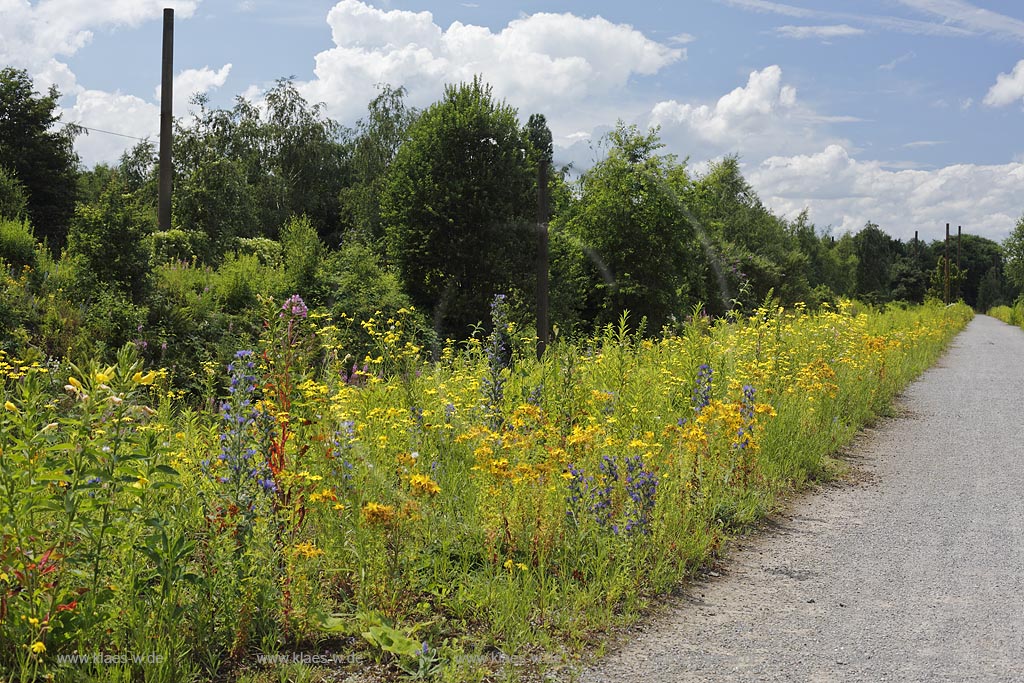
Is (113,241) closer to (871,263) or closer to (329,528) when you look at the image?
(329,528)

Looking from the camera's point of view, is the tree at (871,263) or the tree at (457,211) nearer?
the tree at (457,211)

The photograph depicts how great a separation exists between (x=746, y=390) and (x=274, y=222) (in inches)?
1316

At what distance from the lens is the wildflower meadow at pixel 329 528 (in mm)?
3027

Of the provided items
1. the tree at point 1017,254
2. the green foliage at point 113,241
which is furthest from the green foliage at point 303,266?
the tree at point 1017,254

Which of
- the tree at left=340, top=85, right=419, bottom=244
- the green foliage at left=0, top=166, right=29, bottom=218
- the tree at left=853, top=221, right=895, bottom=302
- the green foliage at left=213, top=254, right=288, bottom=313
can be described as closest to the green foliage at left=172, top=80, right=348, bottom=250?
the tree at left=340, top=85, right=419, bottom=244

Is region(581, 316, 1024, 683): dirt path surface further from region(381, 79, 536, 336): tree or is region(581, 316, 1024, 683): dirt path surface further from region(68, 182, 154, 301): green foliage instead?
region(68, 182, 154, 301): green foliage

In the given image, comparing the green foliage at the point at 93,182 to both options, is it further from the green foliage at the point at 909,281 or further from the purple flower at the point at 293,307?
the green foliage at the point at 909,281

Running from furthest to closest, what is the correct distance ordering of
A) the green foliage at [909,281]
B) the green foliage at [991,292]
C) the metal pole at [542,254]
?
the green foliage at [909,281]
the green foliage at [991,292]
the metal pole at [542,254]

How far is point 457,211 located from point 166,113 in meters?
9.06

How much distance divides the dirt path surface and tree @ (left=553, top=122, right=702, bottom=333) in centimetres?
1117

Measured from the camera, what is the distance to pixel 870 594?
13.7 ft

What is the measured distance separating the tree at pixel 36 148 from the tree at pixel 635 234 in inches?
756

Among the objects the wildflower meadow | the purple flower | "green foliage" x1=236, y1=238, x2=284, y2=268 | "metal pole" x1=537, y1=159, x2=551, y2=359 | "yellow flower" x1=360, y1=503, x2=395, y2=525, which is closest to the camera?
the wildflower meadow

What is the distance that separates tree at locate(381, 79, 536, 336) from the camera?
14438 mm
